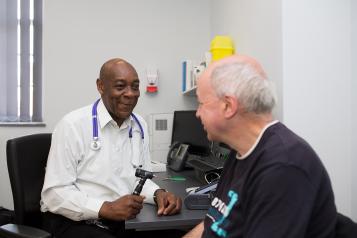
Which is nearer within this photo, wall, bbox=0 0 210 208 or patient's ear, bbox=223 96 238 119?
patient's ear, bbox=223 96 238 119

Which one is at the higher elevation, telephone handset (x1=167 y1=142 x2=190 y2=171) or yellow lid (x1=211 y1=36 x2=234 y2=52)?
yellow lid (x1=211 y1=36 x2=234 y2=52)

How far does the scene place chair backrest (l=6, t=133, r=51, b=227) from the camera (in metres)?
1.47

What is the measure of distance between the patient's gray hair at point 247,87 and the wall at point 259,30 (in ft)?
2.49

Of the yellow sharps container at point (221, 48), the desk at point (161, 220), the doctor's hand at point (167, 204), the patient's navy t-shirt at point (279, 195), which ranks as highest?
the yellow sharps container at point (221, 48)

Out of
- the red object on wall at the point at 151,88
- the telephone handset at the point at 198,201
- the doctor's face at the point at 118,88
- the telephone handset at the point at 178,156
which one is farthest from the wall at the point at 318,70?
the red object on wall at the point at 151,88

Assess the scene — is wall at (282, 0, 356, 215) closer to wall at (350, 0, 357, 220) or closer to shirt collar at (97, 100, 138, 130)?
wall at (350, 0, 357, 220)

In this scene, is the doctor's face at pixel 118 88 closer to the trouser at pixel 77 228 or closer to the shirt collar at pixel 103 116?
the shirt collar at pixel 103 116

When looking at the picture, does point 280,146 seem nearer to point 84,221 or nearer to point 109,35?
point 84,221

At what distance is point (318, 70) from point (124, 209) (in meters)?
1.05

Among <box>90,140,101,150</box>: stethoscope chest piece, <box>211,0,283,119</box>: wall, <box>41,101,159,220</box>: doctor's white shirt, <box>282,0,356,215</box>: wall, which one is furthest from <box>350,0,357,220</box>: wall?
<box>90,140,101,150</box>: stethoscope chest piece

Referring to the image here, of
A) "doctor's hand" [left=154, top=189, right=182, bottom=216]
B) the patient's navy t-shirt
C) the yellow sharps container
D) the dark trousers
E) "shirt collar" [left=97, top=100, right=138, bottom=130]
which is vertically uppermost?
the yellow sharps container

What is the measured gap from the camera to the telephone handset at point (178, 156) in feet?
7.93

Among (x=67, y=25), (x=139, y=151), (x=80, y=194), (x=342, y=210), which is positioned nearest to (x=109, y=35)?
(x=67, y=25)

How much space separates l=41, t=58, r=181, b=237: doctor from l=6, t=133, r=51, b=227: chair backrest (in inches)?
2.6
